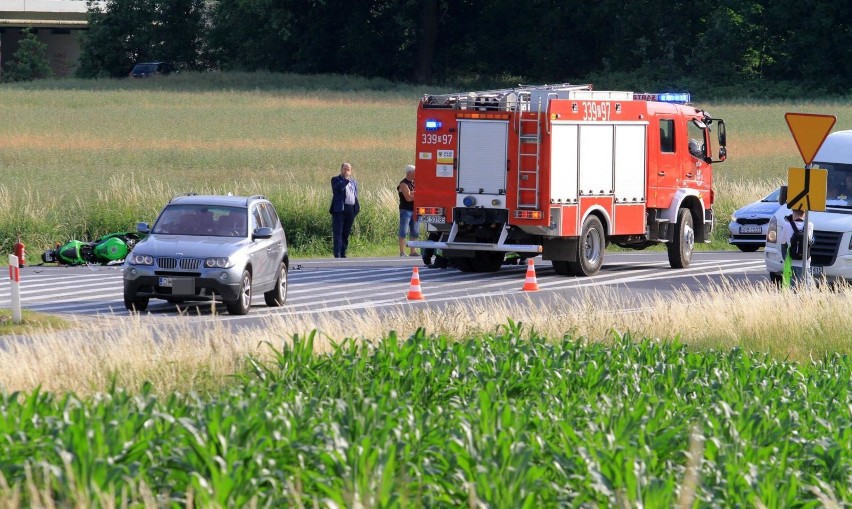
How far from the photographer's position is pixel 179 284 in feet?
62.3

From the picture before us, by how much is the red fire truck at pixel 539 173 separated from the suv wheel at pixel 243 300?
561 cm

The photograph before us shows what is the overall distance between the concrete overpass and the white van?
285ft

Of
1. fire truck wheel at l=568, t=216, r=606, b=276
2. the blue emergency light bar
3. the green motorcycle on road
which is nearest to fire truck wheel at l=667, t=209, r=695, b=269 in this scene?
fire truck wheel at l=568, t=216, r=606, b=276

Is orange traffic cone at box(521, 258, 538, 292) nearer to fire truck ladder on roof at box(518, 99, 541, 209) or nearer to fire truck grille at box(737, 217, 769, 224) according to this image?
fire truck ladder on roof at box(518, 99, 541, 209)

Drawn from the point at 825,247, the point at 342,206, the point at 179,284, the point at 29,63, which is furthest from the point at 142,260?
the point at 29,63

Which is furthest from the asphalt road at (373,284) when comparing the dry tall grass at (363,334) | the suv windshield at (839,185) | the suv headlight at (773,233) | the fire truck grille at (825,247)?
the suv windshield at (839,185)

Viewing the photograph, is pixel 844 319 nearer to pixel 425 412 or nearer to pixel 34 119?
pixel 425 412

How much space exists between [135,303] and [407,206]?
9.38 meters

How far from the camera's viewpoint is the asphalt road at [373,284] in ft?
65.9

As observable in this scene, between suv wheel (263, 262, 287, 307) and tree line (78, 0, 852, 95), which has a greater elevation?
tree line (78, 0, 852, 95)

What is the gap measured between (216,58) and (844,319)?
90.0 meters

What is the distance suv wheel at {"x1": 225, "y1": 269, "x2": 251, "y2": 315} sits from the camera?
63.0 ft

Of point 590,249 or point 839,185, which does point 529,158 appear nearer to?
point 590,249

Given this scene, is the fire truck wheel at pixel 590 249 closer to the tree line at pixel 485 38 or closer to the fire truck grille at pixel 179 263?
the fire truck grille at pixel 179 263
